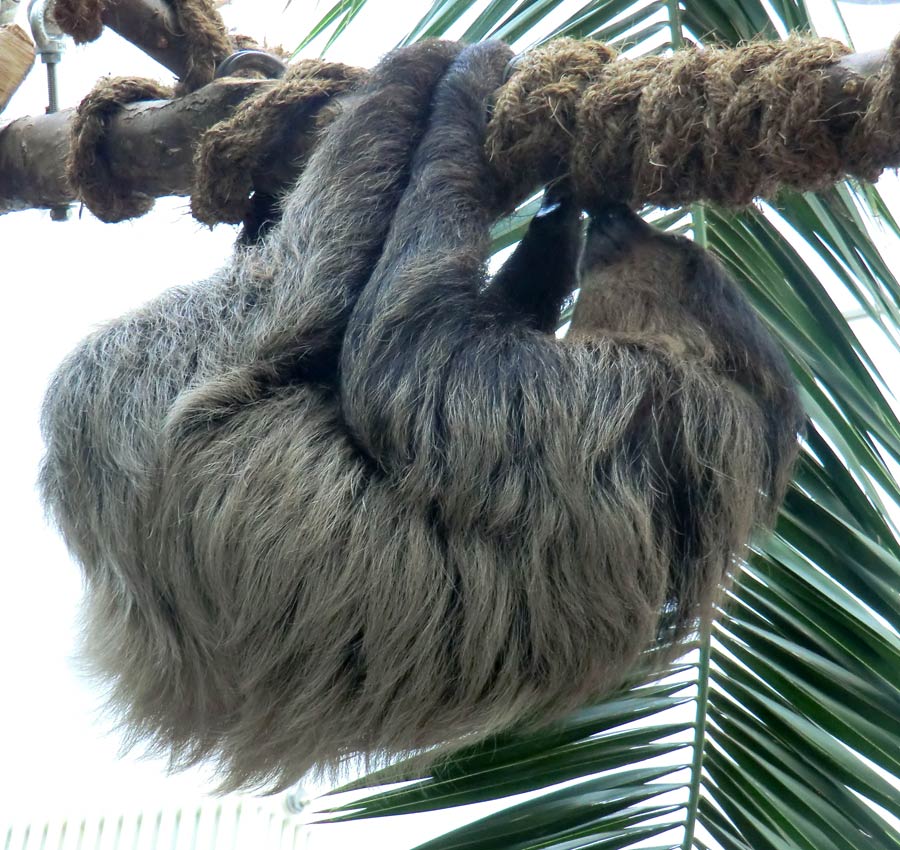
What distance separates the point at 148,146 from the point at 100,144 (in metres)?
0.19

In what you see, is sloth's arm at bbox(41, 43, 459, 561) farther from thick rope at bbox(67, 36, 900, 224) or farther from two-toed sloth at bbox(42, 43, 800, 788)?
thick rope at bbox(67, 36, 900, 224)

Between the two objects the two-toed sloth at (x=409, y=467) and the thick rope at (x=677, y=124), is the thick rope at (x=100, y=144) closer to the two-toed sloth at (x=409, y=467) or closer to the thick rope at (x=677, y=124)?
the two-toed sloth at (x=409, y=467)

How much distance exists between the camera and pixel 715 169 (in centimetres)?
274

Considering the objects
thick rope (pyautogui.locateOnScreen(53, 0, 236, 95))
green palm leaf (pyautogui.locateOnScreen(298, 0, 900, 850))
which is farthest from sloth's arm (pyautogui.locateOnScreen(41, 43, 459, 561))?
thick rope (pyautogui.locateOnScreen(53, 0, 236, 95))

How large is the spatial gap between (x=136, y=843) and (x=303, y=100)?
18.6 feet

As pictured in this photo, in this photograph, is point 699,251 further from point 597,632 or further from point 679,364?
point 597,632

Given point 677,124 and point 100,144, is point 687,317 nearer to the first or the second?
point 677,124

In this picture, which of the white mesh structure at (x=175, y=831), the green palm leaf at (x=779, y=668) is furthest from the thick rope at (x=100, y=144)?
the white mesh structure at (x=175, y=831)

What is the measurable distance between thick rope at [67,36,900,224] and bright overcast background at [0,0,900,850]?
4.33 meters

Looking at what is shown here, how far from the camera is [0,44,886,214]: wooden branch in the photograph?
371 cm

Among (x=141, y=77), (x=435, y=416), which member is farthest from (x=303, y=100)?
(x=435, y=416)

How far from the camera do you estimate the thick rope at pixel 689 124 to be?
2521 mm

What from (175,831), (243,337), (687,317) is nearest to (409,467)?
(243,337)

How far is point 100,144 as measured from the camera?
12.9ft
